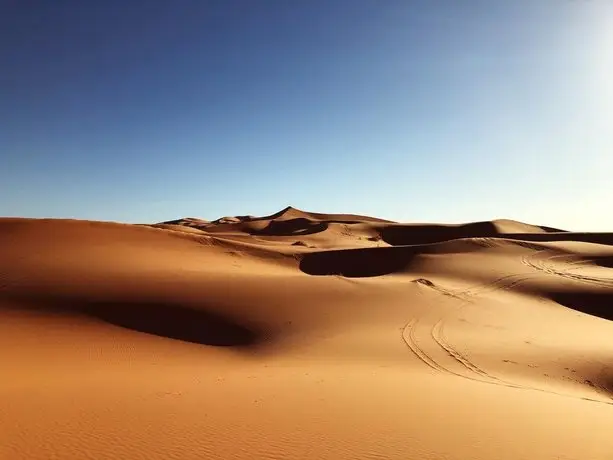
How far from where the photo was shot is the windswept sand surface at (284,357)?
5289 millimetres

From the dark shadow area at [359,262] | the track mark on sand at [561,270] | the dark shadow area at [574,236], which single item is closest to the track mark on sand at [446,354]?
the dark shadow area at [359,262]

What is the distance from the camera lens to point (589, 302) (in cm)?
1722

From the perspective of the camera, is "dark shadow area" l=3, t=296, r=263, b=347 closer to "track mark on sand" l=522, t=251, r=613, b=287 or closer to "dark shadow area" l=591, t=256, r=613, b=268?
"track mark on sand" l=522, t=251, r=613, b=287

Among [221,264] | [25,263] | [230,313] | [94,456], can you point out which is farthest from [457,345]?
[25,263]

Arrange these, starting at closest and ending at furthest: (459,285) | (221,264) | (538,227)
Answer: (459,285) < (221,264) < (538,227)

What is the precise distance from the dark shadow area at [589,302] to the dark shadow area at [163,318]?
43.4 feet

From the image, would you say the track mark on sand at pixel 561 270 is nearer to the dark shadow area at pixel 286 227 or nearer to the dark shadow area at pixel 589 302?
the dark shadow area at pixel 589 302

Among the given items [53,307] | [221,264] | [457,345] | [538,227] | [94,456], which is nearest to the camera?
[94,456]

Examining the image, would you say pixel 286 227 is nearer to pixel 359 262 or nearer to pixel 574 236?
pixel 574 236

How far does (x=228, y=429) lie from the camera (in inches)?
217

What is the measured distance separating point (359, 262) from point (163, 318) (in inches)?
594

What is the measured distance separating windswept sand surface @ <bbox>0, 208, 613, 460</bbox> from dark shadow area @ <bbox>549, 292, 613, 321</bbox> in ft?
0.26

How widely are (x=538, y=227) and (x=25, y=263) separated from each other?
6356 centimetres

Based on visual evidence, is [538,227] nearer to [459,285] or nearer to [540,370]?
[459,285]
